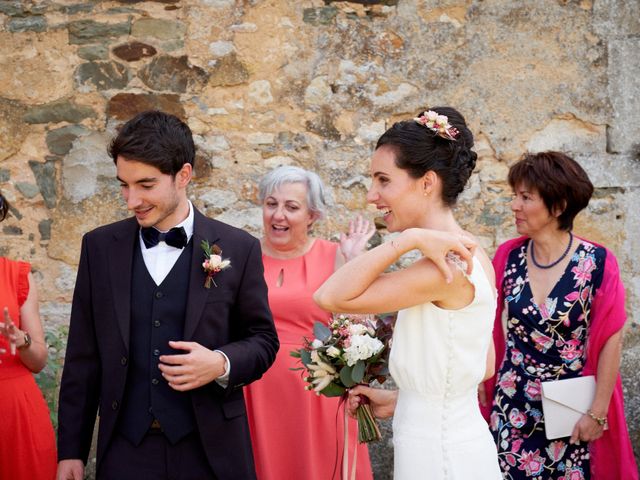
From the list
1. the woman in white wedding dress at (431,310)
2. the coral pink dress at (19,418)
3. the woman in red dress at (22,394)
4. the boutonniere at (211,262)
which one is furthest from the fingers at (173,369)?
the coral pink dress at (19,418)

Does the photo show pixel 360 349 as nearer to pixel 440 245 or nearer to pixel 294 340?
pixel 440 245

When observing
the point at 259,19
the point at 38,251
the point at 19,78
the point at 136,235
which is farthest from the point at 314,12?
the point at 136,235

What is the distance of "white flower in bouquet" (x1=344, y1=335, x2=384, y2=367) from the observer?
10.4ft

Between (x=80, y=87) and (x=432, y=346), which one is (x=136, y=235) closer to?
(x=432, y=346)

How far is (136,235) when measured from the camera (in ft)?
10.7

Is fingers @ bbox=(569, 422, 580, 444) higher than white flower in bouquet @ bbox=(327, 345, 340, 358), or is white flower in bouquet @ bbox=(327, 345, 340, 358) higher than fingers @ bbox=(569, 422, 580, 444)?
white flower in bouquet @ bbox=(327, 345, 340, 358)

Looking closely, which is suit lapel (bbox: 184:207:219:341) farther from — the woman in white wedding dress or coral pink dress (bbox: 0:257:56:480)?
coral pink dress (bbox: 0:257:56:480)

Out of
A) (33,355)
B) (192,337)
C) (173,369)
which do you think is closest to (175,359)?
(173,369)

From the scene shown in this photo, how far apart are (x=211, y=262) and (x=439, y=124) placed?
990mm

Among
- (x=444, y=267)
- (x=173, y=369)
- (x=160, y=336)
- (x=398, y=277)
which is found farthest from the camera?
(x=160, y=336)

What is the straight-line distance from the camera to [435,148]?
112 inches

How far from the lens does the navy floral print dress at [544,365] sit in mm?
4293

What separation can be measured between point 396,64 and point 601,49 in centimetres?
142

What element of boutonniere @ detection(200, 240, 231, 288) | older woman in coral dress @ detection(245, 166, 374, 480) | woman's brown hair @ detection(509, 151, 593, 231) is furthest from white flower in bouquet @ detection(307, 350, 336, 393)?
woman's brown hair @ detection(509, 151, 593, 231)
